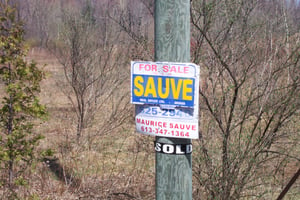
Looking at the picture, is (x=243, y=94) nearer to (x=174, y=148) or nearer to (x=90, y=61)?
(x=174, y=148)

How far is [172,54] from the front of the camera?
7.30 ft

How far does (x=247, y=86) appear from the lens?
4719 millimetres

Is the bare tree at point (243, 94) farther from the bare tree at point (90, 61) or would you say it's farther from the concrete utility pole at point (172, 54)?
the bare tree at point (90, 61)

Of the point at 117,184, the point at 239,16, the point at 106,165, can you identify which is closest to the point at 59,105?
the point at 106,165

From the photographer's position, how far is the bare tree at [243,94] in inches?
176

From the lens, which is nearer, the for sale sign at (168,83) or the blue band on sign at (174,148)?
the for sale sign at (168,83)

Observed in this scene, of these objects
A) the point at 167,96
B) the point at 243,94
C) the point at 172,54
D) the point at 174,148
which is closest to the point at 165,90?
the point at 167,96

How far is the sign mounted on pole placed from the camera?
2197 mm

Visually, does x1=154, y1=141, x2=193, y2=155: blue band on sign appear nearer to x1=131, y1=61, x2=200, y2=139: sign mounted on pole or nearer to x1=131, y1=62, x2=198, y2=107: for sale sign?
x1=131, y1=61, x2=200, y2=139: sign mounted on pole

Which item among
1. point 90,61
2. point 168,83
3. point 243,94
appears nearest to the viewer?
point 168,83

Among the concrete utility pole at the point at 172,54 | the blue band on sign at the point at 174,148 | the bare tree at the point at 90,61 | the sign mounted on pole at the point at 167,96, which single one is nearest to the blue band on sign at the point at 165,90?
the sign mounted on pole at the point at 167,96

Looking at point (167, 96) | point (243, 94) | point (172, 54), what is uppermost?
point (172, 54)

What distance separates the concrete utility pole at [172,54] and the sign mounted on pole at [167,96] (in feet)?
0.20

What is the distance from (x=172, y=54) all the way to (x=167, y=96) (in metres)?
0.23
